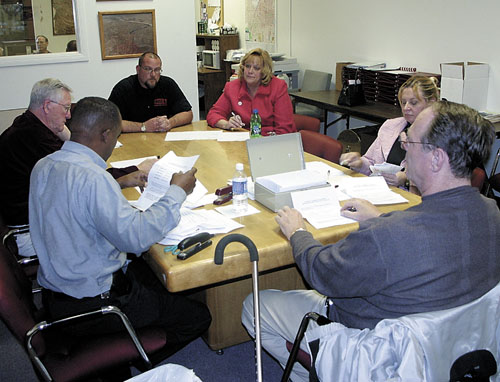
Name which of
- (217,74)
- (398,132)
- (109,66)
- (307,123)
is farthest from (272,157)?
(217,74)

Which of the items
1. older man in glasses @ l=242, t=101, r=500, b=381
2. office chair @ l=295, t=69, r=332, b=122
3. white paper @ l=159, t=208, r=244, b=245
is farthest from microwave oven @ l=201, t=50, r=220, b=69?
older man in glasses @ l=242, t=101, r=500, b=381

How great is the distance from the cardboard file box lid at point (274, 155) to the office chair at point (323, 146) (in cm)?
66

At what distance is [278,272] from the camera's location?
267 centimetres

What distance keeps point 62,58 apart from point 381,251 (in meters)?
4.19

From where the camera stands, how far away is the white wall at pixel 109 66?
186 inches

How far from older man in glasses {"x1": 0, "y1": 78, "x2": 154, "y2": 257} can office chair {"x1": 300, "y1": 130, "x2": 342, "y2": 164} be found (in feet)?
3.39

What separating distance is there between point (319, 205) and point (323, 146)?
104cm

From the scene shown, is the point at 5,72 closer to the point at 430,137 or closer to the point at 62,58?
the point at 62,58

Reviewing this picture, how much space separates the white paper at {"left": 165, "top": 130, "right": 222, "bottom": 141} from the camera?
3674mm

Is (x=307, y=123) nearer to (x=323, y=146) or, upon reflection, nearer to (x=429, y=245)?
(x=323, y=146)

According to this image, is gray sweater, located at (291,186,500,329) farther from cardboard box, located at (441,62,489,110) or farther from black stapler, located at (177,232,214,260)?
cardboard box, located at (441,62,489,110)

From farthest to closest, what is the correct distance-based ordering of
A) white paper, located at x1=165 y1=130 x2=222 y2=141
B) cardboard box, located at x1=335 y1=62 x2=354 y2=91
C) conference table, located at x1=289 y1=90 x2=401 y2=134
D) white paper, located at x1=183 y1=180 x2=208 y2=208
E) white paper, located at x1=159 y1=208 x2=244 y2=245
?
cardboard box, located at x1=335 y1=62 x2=354 y2=91 → conference table, located at x1=289 y1=90 x2=401 y2=134 → white paper, located at x1=165 y1=130 x2=222 y2=141 → white paper, located at x1=183 y1=180 x2=208 y2=208 → white paper, located at x1=159 y1=208 x2=244 y2=245

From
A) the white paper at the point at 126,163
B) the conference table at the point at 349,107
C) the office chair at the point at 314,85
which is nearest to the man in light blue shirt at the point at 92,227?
the white paper at the point at 126,163

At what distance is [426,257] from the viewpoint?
1457 mm
